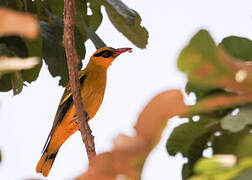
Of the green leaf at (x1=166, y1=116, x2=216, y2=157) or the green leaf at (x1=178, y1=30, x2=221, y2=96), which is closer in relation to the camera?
the green leaf at (x1=178, y1=30, x2=221, y2=96)

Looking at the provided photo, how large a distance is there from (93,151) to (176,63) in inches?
70.8

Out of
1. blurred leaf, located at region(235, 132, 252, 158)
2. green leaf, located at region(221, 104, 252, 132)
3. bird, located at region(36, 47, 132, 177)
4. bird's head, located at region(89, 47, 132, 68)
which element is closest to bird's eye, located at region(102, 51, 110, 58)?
bird's head, located at region(89, 47, 132, 68)

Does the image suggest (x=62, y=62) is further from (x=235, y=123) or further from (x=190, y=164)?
(x=235, y=123)

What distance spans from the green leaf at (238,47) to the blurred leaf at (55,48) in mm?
1261

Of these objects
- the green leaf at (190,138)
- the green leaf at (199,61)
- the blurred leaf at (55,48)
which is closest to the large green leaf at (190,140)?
the green leaf at (190,138)

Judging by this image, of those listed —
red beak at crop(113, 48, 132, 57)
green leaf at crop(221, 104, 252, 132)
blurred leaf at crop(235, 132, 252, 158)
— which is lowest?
red beak at crop(113, 48, 132, 57)

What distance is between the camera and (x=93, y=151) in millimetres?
2086

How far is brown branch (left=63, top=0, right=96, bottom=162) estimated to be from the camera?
5.12 feet

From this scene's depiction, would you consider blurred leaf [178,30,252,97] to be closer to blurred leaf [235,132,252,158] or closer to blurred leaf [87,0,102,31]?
blurred leaf [235,132,252,158]

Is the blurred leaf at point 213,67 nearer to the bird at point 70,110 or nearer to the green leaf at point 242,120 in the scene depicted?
the green leaf at point 242,120

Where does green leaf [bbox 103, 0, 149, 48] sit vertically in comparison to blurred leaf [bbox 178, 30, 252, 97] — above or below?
below

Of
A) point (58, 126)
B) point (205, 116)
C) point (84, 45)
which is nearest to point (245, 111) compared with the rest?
point (205, 116)

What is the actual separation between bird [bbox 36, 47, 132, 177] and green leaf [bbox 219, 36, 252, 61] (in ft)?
9.57

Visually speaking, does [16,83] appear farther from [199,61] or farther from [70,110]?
[70,110]
